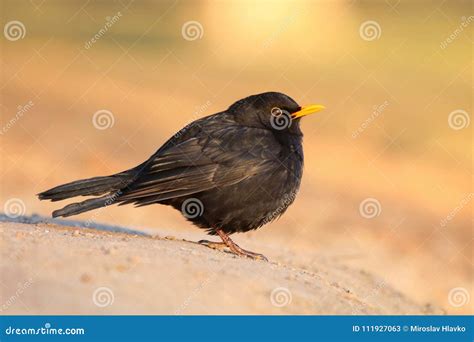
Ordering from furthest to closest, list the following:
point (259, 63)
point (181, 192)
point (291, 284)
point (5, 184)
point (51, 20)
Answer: point (51, 20) → point (259, 63) → point (5, 184) → point (181, 192) → point (291, 284)

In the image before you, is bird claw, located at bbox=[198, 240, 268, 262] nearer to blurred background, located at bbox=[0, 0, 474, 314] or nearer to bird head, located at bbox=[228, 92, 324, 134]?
bird head, located at bbox=[228, 92, 324, 134]

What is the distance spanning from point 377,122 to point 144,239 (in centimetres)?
1299

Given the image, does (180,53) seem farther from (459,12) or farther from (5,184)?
(5,184)

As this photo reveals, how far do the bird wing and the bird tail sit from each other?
16 cm

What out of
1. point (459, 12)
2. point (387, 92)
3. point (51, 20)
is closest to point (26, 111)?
point (387, 92)

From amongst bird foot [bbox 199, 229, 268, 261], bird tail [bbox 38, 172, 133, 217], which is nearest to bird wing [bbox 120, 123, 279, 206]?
bird tail [bbox 38, 172, 133, 217]

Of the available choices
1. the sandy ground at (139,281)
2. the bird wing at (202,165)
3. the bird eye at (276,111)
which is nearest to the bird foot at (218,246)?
the sandy ground at (139,281)

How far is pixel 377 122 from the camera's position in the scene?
20391 mm

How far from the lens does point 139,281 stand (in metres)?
6.41

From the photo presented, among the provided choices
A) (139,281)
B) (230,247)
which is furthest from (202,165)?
(139,281)

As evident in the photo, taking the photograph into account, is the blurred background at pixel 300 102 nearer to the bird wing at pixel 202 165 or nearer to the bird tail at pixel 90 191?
the bird tail at pixel 90 191

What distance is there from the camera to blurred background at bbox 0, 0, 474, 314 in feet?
40.4

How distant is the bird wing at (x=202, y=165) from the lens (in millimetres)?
7977

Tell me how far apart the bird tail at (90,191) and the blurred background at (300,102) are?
1804 millimetres
